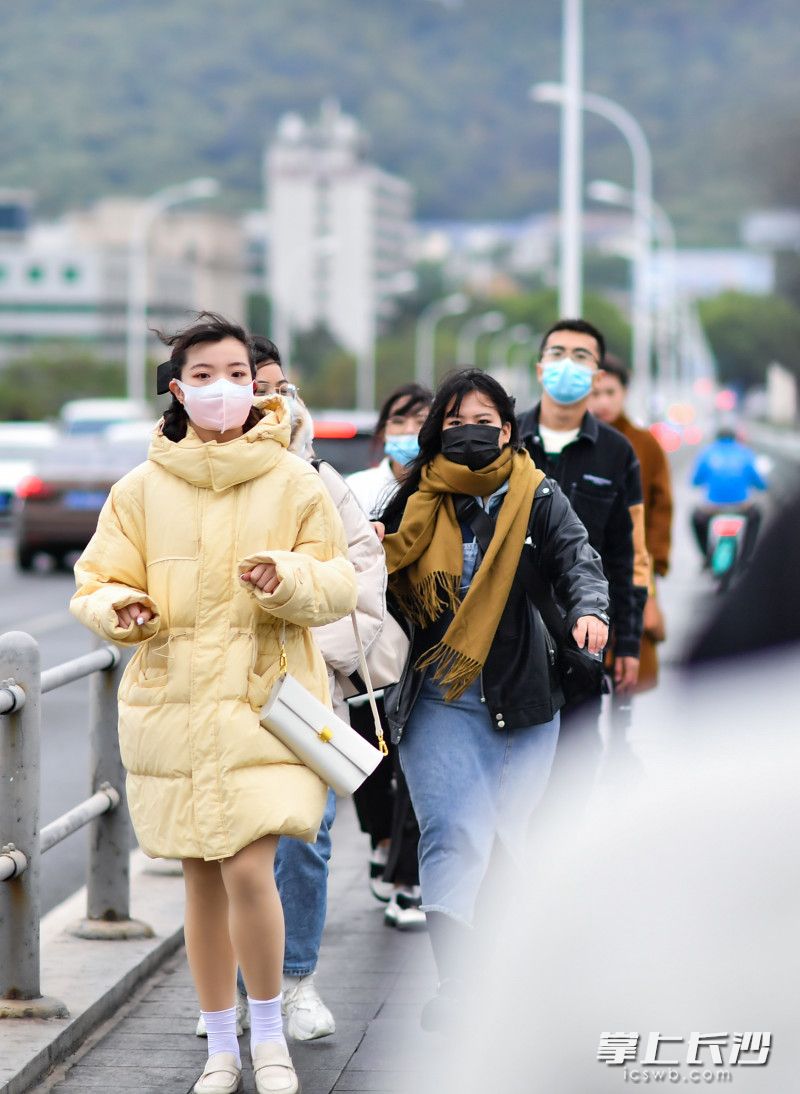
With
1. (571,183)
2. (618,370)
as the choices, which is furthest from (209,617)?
(571,183)

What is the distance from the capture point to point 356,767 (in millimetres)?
4020

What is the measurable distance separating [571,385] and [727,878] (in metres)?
3.80

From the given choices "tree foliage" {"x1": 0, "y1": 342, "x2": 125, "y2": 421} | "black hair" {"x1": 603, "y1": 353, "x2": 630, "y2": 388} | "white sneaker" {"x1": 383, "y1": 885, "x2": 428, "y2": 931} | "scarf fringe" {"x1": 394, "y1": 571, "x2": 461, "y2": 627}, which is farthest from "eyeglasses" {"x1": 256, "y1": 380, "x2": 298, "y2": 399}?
"tree foliage" {"x1": 0, "y1": 342, "x2": 125, "y2": 421}

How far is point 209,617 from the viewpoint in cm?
384

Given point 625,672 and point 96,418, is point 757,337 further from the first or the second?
point 96,418

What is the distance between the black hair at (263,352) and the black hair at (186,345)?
0.62 m

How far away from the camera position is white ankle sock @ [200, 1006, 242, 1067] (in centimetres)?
410

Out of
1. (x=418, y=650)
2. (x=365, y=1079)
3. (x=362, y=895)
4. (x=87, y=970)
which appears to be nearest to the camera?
(x=365, y=1079)

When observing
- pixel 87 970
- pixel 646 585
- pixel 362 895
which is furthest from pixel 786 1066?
pixel 362 895

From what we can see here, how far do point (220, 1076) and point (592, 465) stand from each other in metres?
2.39

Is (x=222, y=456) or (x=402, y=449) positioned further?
(x=402, y=449)

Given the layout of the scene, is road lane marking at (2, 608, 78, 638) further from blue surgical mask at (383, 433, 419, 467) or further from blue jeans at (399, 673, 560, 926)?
blue jeans at (399, 673, 560, 926)

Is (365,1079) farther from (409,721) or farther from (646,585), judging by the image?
(646,585)

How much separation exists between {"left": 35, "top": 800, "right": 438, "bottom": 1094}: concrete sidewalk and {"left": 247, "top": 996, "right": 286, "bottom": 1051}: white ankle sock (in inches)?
5.9
